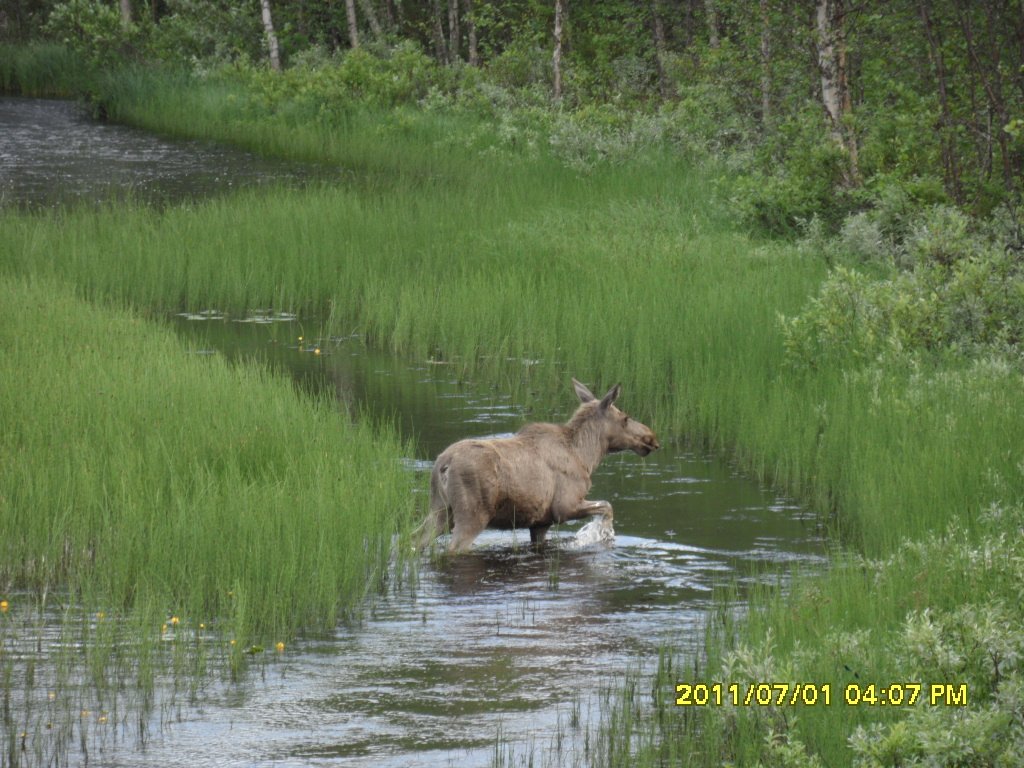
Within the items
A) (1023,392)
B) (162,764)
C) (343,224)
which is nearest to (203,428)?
(162,764)

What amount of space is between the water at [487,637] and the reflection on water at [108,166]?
43.0ft

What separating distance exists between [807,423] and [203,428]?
4791mm

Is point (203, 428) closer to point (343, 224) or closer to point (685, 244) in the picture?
point (685, 244)

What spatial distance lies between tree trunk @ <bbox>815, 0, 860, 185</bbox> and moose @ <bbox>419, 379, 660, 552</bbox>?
29.1ft

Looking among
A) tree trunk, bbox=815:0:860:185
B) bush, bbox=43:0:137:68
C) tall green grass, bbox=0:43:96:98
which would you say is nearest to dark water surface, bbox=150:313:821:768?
tree trunk, bbox=815:0:860:185

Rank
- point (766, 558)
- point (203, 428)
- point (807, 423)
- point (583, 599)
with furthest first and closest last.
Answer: point (807, 423)
point (203, 428)
point (766, 558)
point (583, 599)

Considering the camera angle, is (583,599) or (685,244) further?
(685,244)

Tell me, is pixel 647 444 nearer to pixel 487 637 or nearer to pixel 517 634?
pixel 517 634

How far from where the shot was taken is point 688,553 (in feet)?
32.8

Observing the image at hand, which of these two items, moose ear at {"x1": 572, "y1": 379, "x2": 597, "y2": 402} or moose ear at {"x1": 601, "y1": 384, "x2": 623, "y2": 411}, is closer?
moose ear at {"x1": 601, "y1": 384, "x2": 623, "y2": 411}

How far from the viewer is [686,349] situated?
48.0 ft

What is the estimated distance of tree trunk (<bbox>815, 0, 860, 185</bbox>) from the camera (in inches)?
750
